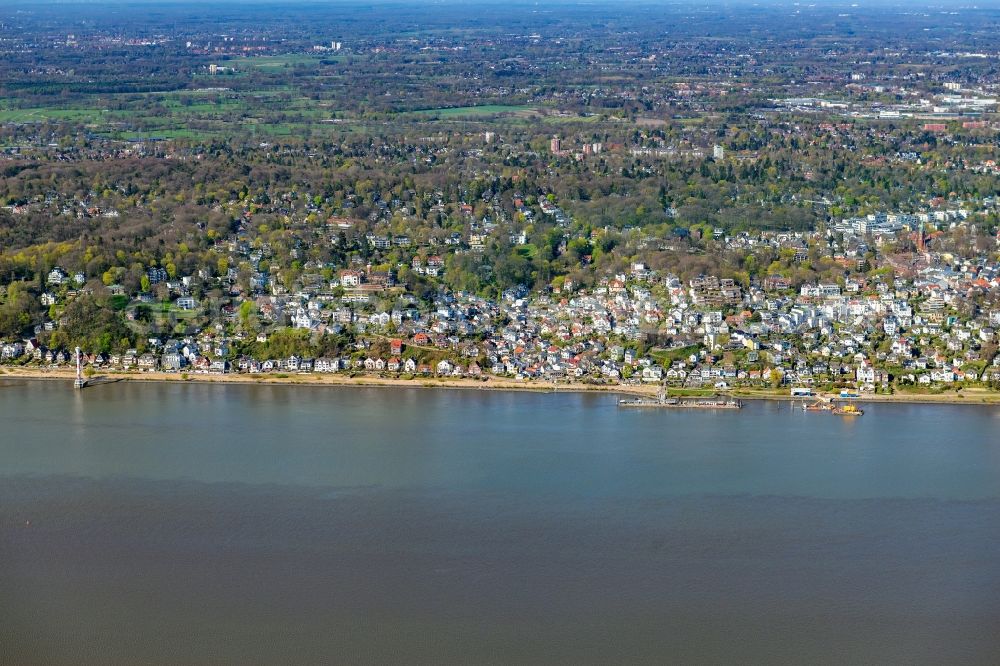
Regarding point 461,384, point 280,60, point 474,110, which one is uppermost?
A: point 280,60

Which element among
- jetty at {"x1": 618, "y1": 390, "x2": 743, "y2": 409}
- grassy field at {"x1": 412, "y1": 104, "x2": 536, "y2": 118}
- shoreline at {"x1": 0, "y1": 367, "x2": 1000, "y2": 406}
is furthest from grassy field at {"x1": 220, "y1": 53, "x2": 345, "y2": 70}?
jetty at {"x1": 618, "y1": 390, "x2": 743, "y2": 409}

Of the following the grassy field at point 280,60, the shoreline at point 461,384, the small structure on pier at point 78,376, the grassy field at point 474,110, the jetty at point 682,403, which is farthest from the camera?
the grassy field at point 280,60

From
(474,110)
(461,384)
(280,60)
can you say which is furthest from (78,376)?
(280,60)

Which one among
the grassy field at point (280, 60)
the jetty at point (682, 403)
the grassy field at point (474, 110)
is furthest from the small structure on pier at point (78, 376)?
the grassy field at point (280, 60)

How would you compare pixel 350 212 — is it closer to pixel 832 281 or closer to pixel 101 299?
pixel 101 299

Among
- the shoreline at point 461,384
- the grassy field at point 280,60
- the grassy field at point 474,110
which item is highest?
the grassy field at point 280,60

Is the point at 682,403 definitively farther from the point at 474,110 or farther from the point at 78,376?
the point at 474,110

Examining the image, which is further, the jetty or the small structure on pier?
the small structure on pier

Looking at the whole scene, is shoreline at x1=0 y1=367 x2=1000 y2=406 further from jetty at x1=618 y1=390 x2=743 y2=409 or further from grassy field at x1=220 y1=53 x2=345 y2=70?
grassy field at x1=220 y1=53 x2=345 y2=70

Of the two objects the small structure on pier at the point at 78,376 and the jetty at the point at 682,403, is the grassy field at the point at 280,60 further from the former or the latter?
the jetty at the point at 682,403
